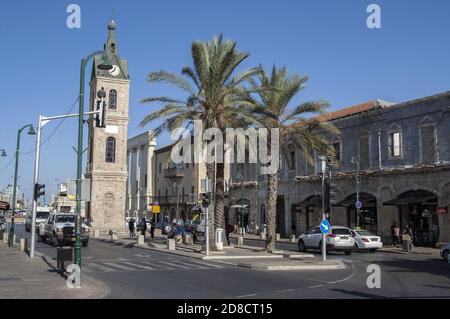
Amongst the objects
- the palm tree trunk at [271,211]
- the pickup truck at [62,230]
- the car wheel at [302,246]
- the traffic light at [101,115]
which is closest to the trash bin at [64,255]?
the traffic light at [101,115]

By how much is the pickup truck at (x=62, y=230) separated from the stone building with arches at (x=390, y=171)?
578 inches

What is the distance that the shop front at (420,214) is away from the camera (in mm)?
34500

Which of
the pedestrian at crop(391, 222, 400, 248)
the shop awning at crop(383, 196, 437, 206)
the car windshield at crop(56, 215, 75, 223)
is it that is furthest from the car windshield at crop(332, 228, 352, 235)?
the car windshield at crop(56, 215, 75, 223)

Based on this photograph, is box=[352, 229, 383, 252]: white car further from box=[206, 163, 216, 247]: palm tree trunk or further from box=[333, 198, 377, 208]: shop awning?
box=[206, 163, 216, 247]: palm tree trunk

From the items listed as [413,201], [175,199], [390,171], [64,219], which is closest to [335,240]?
[413,201]

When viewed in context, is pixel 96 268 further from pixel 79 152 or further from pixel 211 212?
pixel 211 212

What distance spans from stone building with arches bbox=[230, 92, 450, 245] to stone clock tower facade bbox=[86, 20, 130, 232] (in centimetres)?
2270

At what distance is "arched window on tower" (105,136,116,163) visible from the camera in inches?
2371

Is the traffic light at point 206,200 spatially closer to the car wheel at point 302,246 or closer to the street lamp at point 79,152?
the car wheel at point 302,246

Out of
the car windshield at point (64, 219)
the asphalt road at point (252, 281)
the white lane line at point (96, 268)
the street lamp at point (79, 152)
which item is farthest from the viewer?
the car windshield at point (64, 219)

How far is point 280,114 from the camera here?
3008 centimetres
